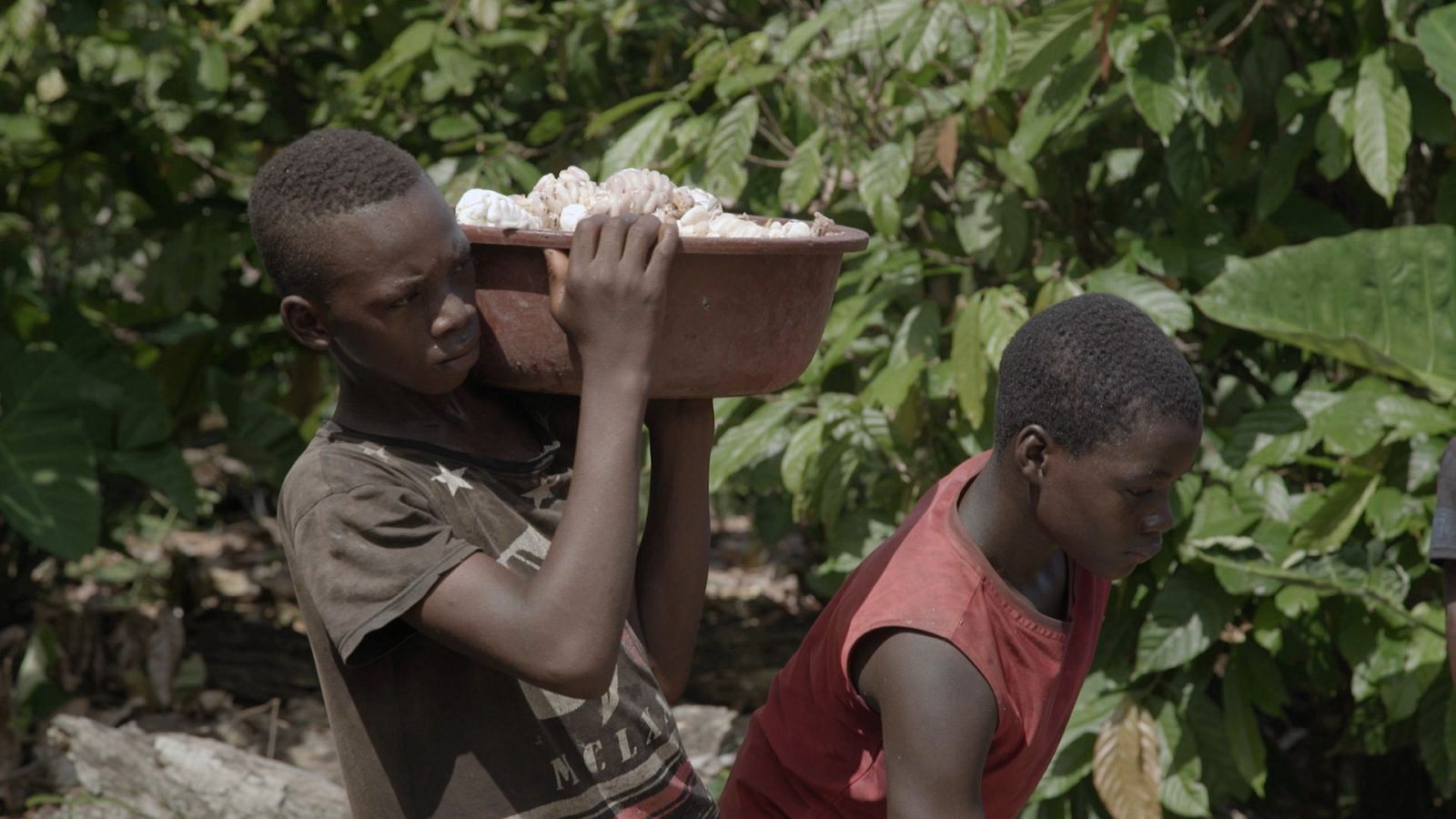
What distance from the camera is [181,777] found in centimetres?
364

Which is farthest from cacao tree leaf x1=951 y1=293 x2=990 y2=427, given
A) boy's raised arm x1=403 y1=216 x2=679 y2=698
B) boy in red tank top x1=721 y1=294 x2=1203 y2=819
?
boy's raised arm x1=403 y1=216 x2=679 y2=698

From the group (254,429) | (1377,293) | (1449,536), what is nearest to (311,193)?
(1449,536)

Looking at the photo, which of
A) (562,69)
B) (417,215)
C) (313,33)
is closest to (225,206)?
(313,33)

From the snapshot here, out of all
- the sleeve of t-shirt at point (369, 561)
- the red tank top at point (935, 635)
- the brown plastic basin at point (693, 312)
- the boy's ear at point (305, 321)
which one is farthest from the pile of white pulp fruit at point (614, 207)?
the red tank top at point (935, 635)

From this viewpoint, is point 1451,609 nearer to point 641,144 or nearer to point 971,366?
point 971,366

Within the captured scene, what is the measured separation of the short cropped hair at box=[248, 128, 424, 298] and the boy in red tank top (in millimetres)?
675

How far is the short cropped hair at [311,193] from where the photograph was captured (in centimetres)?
144

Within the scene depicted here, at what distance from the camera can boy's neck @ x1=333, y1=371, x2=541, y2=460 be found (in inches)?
61.1

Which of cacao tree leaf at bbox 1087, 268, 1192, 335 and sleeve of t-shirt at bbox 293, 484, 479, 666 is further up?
sleeve of t-shirt at bbox 293, 484, 479, 666

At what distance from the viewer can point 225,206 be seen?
440cm

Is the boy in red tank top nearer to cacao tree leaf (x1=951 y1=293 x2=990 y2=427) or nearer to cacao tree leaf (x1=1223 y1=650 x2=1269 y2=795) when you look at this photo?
cacao tree leaf (x1=951 y1=293 x2=990 y2=427)

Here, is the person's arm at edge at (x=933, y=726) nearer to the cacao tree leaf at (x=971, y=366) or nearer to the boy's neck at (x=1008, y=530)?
the boy's neck at (x=1008, y=530)

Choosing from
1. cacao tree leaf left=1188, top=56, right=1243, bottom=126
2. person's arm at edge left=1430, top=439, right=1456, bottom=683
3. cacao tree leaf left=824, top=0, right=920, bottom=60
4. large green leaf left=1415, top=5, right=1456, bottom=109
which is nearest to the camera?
person's arm at edge left=1430, top=439, right=1456, bottom=683

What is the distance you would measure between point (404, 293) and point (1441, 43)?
2.07 m
